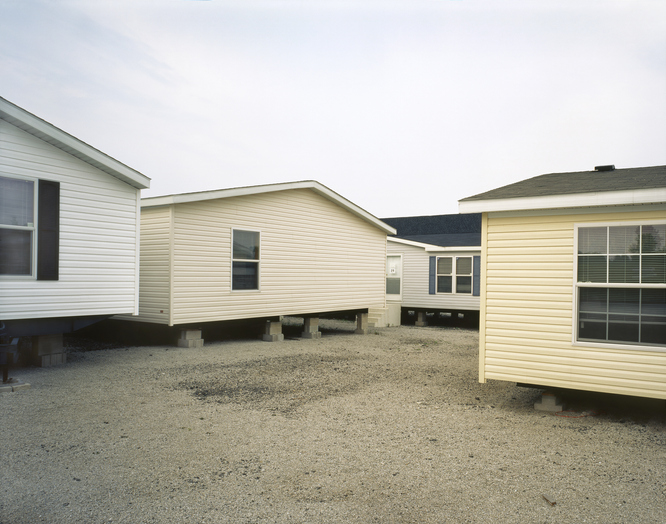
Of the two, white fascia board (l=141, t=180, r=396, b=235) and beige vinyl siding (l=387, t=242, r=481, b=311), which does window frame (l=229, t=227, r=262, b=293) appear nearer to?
white fascia board (l=141, t=180, r=396, b=235)

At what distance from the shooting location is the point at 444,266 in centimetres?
1758

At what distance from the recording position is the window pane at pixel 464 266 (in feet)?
56.2

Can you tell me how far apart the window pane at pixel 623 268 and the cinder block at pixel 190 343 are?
8.29 metres

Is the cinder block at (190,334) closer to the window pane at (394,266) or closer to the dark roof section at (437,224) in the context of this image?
the window pane at (394,266)

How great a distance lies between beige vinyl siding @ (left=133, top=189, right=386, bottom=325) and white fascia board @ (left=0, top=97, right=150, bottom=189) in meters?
1.43

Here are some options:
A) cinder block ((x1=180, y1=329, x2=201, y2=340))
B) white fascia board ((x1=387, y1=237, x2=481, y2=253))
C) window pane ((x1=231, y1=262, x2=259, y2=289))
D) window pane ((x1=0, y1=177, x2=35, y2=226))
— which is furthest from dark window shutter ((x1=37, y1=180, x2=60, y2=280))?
white fascia board ((x1=387, y1=237, x2=481, y2=253))

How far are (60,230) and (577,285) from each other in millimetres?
7915

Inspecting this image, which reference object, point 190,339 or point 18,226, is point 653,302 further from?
point 18,226

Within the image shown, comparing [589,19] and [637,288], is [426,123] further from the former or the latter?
[637,288]

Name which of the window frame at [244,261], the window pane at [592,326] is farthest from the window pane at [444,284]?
the window pane at [592,326]

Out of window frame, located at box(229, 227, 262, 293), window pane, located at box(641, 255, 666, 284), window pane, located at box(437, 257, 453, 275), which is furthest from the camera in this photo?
window pane, located at box(437, 257, 453, 275)

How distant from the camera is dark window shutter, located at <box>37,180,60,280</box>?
24.2 feet

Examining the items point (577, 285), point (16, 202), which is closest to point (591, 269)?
point (577, 285)

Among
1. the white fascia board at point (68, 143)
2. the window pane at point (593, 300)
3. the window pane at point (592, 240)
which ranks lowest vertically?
the window pane at point (593, 300)
